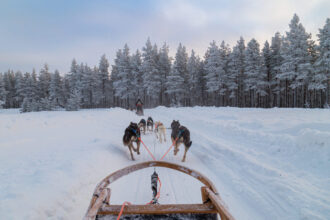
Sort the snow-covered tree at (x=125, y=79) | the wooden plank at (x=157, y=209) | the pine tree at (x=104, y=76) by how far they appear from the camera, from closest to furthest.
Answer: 1. the wooden plank at (x=157, y=209)
2. the snow-covered tree at (x=125, y=79)
3. the pine tree at (x=104, y=76)

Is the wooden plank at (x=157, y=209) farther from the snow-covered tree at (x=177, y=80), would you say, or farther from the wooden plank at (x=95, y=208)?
the snow-covered tree at (x=177, y=80)

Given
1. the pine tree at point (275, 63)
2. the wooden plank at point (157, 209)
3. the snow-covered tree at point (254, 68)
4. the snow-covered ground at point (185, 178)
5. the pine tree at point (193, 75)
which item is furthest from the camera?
the pine tree at point (193, 75)

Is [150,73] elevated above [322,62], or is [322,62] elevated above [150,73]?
[150,73]

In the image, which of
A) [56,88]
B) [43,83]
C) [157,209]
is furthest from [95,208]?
[43,83]

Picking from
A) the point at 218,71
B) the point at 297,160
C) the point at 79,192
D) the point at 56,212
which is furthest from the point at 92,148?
A: the point at 218,71

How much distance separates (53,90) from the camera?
48.0m

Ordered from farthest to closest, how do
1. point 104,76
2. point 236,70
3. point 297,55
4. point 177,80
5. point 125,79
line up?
point 104,76, point 125,79, point 177,80, point 236,70, point 297,55

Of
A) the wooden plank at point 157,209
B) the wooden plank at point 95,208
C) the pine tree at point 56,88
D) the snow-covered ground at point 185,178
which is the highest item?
the pine tree at point 56,88

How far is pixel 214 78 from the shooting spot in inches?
1364

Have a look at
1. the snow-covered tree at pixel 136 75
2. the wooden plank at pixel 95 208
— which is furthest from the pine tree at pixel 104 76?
the wooden plank at pixel 95 208

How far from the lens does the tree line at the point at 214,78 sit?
2586 cm

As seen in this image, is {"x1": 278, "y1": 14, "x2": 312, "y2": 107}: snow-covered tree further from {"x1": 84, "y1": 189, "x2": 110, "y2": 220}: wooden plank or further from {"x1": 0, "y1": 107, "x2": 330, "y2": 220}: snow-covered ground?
{"x1": 84, "y1": 189, "x2": 110, "y2": 220}: wooden plank

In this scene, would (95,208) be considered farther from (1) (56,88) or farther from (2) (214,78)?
(1) (56,88)

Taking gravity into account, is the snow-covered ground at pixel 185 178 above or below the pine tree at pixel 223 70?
below
